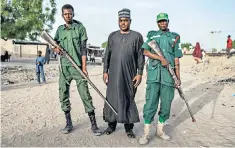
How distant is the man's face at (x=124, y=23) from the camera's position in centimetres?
443

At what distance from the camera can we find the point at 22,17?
1297 inches

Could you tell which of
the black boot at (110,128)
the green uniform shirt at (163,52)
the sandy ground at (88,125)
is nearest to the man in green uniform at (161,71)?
the green uniform shirt at (163,52)

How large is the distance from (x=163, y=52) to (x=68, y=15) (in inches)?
61.1

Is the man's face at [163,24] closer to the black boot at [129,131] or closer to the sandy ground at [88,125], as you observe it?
the black boot at [129,131]

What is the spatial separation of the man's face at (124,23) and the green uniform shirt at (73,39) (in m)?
0.61

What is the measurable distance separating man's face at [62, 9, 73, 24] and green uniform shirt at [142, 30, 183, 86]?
47.6 inches

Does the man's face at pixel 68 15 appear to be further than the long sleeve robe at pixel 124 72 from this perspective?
Yes

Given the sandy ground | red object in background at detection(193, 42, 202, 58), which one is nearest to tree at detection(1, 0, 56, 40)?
red object in background at detection(193, 42, 202, 58)

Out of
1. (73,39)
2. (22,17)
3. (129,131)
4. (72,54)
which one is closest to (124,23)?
(73,39)

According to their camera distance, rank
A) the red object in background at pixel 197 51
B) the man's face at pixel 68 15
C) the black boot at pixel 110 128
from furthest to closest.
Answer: the red object in background at pixel 197 51, the black boot at pixel 110 128, the man's face at pixel 68 15

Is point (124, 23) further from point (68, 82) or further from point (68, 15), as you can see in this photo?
point (68, 82)

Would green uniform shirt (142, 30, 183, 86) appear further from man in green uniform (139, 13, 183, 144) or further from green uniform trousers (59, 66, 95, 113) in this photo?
green uniform trousers (59, 66, 95, 113)

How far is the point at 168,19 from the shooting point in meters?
4.38

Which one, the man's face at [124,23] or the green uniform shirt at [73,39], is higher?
the man's face at [124,23]
